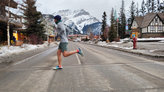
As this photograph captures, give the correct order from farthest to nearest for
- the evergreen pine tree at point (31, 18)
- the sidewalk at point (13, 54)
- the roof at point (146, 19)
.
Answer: the roof at point (146, 19) → the evergreen pine tree at point (31, 18) → the sidewalk at point (13, 54)

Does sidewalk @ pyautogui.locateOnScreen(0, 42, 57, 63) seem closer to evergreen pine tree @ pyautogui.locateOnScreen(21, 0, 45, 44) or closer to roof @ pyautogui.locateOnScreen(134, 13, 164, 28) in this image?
evergreen pine tree @ pyautogui.locateOnScreen(21, 0, 45, 44)

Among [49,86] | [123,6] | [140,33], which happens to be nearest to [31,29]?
[49,86]

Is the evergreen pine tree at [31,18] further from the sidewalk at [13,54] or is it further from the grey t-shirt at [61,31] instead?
the grey t-shirt at [61,31]

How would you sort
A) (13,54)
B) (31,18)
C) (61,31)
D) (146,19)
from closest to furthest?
(61,31) < (13,54) < (31,18) < (146,19)

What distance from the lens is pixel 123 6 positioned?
230ft

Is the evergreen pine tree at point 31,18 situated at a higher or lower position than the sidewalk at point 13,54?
higher

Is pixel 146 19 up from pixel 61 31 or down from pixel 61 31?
up

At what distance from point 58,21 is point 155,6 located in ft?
248

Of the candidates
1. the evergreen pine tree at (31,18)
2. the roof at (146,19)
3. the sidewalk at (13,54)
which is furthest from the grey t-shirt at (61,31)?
the roof at (146,19)

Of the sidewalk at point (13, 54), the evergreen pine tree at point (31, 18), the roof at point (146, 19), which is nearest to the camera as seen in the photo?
the sidewalk at point (13, 54)

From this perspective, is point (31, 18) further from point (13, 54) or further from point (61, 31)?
point (61, 31)

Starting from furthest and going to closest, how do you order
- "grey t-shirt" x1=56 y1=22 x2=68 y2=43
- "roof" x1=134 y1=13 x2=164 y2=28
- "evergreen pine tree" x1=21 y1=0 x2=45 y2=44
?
"roof" x1=134 y1=13 x2=164 y2=28
"evergreen pine tree" x1=21 y1=0 x2=45 y2=44
"grey t-shirt" x1=56 y1=22 x2=68 y2=43

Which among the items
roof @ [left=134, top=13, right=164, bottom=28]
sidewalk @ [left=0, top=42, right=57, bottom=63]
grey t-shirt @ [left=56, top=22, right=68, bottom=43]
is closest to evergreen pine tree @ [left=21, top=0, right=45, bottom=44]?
sidewalk @ [left=0, top=42, right=57, bottom=63]

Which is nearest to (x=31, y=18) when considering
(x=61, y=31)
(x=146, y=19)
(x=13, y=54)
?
(x=13, y=54)
